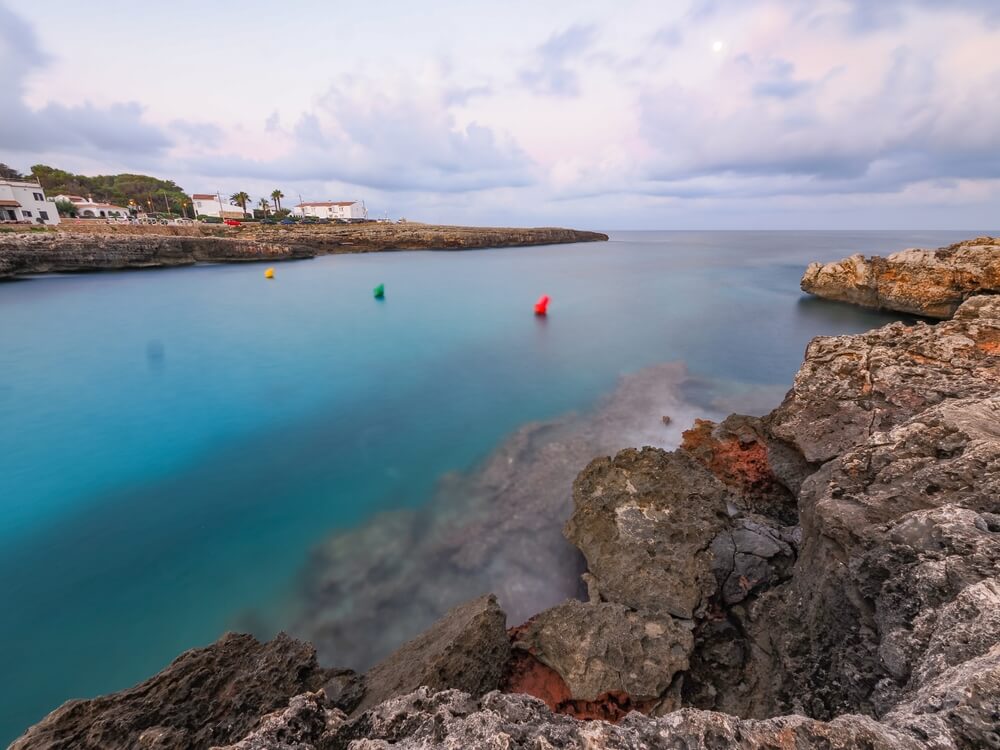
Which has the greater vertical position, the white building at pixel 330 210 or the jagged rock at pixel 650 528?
the white building at pixel 330 210

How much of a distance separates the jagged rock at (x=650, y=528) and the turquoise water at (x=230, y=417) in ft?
12.1

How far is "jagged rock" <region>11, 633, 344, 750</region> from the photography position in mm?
2664

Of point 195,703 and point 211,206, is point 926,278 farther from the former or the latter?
point 211,206

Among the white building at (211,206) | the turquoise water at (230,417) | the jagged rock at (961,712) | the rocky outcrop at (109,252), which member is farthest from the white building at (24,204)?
the jagged rock at (961,712)

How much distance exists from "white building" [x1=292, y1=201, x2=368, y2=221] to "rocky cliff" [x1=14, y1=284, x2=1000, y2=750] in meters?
103

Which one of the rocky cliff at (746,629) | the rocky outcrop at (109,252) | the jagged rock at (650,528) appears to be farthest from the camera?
the rocky outcrop at (109,252)

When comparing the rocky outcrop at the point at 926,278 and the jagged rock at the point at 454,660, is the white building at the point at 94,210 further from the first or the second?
the rocky outcrop at the point at 926,278

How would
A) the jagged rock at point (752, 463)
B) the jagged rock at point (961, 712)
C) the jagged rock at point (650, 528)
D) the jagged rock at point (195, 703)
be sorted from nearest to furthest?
the jagged rock at point (961, 712) → the jagged rock at point (195, 703) → the jagged rock at point (650, 528) → the jagged rock at point (752, 463)

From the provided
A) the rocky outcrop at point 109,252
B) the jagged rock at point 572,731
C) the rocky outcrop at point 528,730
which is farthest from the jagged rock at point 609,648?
the rocky outcrop at point 109,252

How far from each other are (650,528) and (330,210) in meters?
108

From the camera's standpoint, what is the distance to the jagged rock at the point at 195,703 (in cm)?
266

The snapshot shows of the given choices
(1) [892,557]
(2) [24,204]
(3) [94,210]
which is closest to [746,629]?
(1) [892,557]

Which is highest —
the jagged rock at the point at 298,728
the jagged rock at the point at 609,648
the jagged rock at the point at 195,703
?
the jagged rock at the point at 298,728

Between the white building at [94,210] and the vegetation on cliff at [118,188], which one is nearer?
the white building at [94,210]
